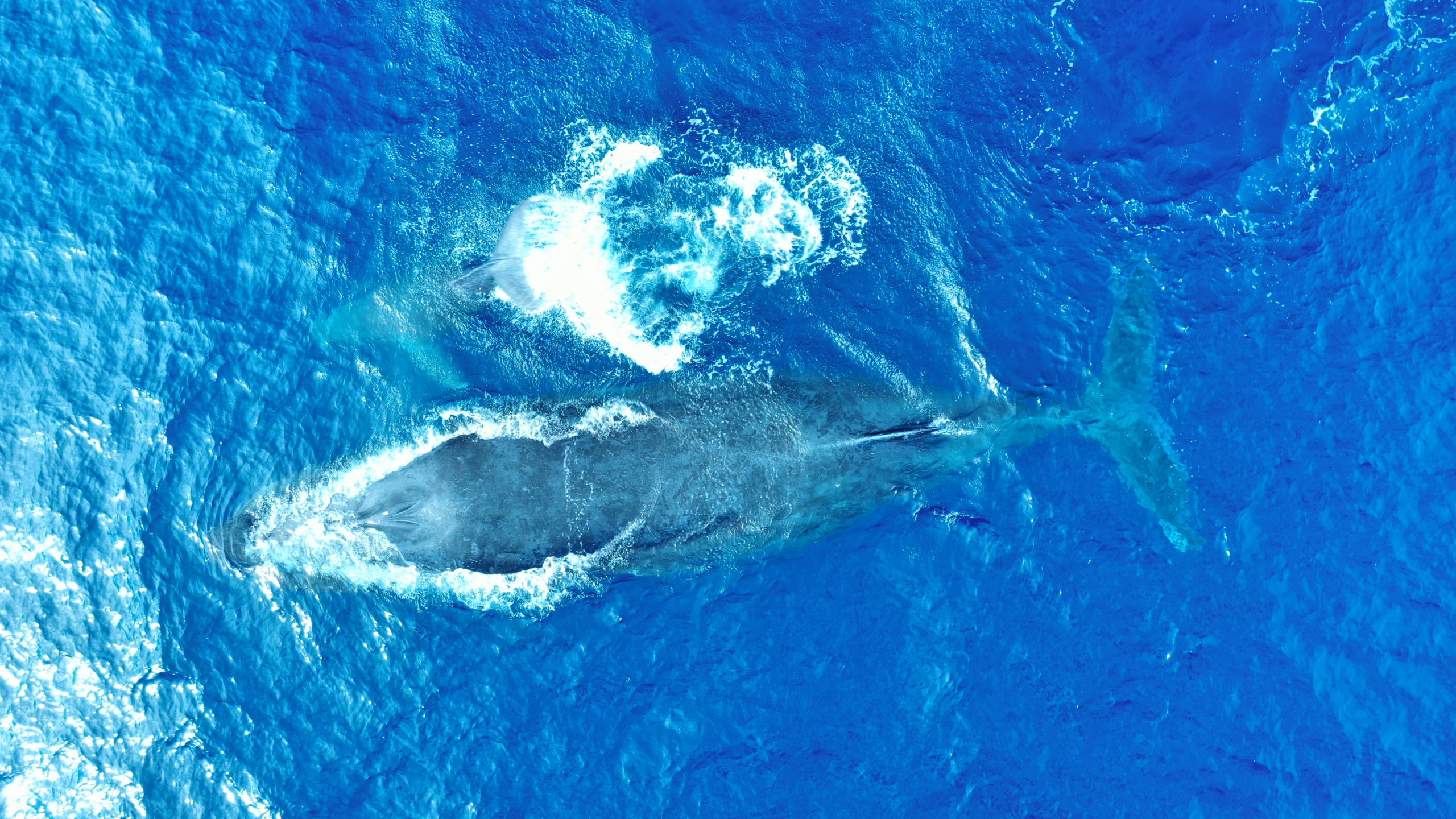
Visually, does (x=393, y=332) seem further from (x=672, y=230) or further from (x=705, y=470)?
(x=705, y=470)

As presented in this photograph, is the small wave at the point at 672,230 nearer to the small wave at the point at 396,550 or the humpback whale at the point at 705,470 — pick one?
the humpback whale at the point at 705,470

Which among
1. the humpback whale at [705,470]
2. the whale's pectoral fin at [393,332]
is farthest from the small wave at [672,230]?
the whale's pectoral fin at [393,332]

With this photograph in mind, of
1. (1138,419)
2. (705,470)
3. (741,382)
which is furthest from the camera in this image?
(741,382)

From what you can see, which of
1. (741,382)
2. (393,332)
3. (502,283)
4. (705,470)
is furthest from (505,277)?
(705,470)

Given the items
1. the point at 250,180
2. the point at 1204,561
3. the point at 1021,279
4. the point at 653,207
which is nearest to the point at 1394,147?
the point at 1021,279

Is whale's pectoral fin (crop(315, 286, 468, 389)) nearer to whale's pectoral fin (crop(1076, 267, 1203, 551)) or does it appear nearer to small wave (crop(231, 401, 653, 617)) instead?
small wave (crop(231, 401, 653, 617))

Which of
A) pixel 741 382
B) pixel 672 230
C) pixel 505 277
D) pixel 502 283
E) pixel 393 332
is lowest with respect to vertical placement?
pixel 741 382
